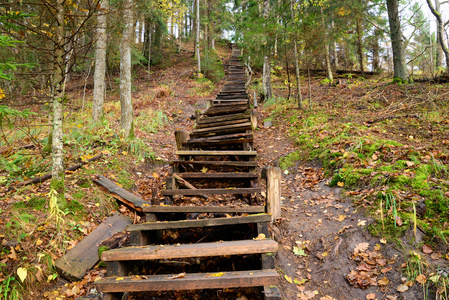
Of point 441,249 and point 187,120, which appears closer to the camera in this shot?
point 441,249

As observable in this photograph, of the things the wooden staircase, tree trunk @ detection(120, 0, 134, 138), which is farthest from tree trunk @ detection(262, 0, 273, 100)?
the wooden staircase

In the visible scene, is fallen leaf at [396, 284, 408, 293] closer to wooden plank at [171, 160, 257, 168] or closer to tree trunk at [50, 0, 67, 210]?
wooden plank at [171, 160, 257, 168]

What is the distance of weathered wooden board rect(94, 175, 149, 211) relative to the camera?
412cm

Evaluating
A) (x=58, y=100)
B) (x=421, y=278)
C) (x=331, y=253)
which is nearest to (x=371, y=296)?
(x=421, y=278)

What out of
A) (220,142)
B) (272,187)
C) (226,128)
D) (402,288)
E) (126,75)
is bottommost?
(402,288)

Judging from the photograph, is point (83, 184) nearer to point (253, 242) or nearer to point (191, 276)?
point (191, 276)

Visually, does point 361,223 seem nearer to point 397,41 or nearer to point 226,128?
point 226,128

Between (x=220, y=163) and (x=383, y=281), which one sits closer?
(x=383, y=281)

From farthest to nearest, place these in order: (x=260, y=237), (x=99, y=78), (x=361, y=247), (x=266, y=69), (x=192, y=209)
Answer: (x=266, y=69) → (x=99, y=78) → (x=192, y=209) → (x=361, y=247) → (x=260, y=237)

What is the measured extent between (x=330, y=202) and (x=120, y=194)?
406 centimetres

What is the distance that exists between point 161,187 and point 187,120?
239 inches

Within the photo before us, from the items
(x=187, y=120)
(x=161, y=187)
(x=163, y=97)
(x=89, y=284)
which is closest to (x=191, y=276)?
(x=89, y=284)

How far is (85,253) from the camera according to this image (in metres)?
3.25

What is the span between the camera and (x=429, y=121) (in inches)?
231
